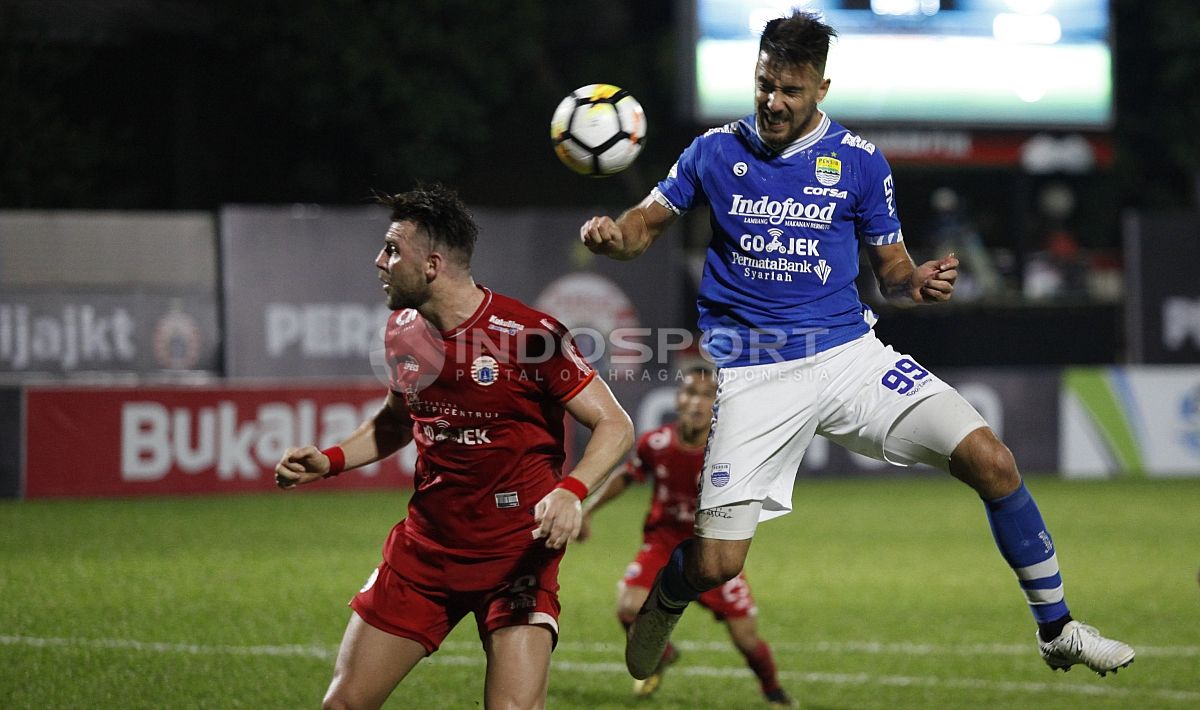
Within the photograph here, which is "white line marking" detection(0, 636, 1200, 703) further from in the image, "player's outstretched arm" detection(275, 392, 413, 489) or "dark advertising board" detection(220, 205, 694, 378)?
"dark advertising board" detection(220, 205, 694, 378)

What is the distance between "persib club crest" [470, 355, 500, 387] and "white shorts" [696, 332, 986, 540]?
1.13 metres

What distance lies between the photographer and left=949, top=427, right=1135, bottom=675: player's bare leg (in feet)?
18.2

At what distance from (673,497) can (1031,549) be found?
2.81 meters

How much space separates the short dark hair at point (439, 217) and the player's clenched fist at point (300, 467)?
2.79 feet

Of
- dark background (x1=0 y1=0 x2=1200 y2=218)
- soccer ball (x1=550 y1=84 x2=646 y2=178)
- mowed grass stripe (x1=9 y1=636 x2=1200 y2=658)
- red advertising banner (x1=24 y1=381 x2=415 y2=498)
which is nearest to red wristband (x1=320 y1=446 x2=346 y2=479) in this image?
soccer ball (x1=550 y1=84 x2=646 y2=178)

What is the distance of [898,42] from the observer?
1853 centimetres

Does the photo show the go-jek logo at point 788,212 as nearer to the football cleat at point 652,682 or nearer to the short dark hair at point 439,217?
the short dark hair at point 439,217

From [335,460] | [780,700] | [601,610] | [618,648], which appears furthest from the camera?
[601,610]

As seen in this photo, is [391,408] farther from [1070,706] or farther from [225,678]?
[1070,706]

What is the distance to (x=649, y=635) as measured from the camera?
6.18m

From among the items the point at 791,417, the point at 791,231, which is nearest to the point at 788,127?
the point at 791,231

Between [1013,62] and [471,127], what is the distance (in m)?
9.33

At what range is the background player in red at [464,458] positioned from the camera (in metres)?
5.10

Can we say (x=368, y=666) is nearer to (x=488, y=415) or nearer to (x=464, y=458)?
(x=464, y=458)
